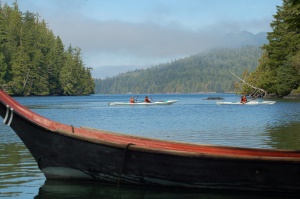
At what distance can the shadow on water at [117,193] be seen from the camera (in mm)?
12383

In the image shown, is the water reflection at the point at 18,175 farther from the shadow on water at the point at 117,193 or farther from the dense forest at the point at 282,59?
the dense forest at the point at 282,59

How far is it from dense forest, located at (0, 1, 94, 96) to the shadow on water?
108612 mm

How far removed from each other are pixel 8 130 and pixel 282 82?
58951 millimetres

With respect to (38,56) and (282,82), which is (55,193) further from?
(38,56)

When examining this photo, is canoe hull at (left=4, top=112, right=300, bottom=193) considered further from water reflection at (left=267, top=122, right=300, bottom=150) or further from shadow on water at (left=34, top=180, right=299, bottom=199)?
water reflection at (left=267, top=122, right=300, bottom=150)

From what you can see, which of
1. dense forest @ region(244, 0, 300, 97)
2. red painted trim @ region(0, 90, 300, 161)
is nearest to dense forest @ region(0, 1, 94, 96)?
dense forest @ region(244, 0, 300, 97)

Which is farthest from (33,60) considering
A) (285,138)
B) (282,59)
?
(285,138)

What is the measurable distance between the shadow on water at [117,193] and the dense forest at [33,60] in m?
109

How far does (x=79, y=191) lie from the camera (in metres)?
13.2

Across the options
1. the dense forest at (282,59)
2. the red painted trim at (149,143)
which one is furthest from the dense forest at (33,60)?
the red painted trim at (149,143)

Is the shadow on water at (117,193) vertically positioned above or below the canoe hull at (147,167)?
below

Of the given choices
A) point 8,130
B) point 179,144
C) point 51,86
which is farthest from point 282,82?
point 51,86

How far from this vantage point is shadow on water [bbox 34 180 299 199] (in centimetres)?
1238

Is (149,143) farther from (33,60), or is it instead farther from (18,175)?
(33,60)
